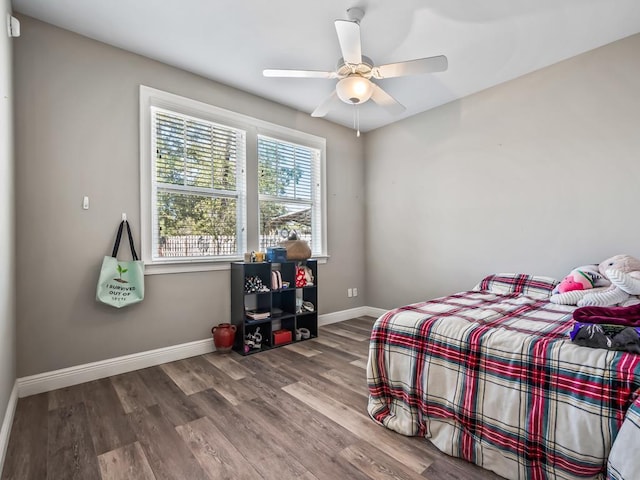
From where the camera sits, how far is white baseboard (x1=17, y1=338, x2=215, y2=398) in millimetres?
2289

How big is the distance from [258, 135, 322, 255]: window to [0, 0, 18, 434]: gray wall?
6.74 ft

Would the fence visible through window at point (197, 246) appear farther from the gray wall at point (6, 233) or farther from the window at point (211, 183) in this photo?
the gray wall at point (6, 233)

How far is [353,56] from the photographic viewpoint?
2125mm

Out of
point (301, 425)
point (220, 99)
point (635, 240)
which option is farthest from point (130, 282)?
point (635, 240)

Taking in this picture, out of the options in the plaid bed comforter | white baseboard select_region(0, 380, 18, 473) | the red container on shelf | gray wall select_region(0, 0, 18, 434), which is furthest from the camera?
the red container on shelf

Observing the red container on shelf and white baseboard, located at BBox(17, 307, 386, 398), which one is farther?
the red container on shelf

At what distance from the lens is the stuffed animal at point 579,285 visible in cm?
227

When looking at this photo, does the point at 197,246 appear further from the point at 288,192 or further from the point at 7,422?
the point at 7,422

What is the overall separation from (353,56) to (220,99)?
172cm

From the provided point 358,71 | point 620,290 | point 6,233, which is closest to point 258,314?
point 6,233

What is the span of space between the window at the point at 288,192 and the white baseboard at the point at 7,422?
2254mm

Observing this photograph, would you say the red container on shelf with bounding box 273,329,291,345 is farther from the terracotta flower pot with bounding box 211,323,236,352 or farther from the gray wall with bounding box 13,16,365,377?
the gray wall with bounding box 13,16,365,377

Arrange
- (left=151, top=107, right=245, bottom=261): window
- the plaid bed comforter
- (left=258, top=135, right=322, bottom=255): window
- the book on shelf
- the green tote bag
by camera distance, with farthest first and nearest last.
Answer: (left=258, top=135, right=322, bottom=255): window → the book on shelf → (left=151, top=107, right=245, bottom=261): window → the green tote bag → the plaid bed comforter

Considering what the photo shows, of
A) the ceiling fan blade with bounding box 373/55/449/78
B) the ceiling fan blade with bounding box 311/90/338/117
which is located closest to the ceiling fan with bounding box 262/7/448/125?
the ceiling fan blade with bounding box 373/55/449/78
